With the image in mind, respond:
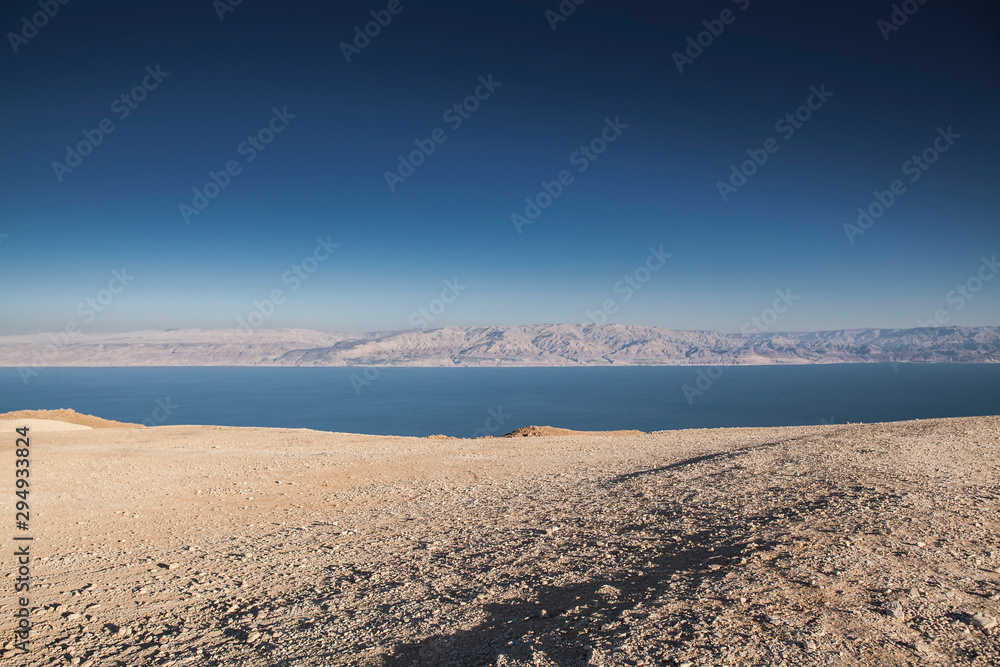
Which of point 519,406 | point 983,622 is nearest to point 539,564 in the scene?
point 983,622

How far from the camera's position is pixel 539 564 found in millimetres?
6754

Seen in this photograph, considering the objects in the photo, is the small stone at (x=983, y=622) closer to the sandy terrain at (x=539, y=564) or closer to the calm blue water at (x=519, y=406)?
the sandy terrain at (x=539, y=564)

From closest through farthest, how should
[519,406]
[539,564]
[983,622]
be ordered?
[983,622], [539,564], [519,406]

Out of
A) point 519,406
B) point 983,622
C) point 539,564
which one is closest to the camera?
point 983,622

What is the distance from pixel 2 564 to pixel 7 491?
6.09 metres

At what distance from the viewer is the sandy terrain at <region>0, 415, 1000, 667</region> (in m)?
4.52

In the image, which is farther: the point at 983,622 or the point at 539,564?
the point at 539,564

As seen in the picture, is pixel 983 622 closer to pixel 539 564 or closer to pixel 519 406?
pixel 539 564

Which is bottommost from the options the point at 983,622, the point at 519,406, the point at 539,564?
the point at 519,406

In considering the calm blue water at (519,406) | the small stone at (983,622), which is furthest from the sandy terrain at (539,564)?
the calm blue water at (519,406)

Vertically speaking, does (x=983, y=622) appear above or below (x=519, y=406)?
above

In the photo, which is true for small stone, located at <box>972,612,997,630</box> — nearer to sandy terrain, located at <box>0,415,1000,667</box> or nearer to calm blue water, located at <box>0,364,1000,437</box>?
sandy terrain, located at <box>0,415,1000,667</box>

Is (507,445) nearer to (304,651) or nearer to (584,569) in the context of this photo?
(584,569)

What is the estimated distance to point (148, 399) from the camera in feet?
427
